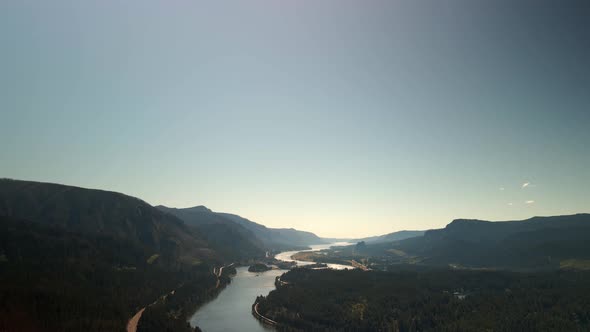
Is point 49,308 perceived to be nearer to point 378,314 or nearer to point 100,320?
point 100,320

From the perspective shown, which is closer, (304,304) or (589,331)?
(589,331)

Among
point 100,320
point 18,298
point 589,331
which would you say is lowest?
point 589,331

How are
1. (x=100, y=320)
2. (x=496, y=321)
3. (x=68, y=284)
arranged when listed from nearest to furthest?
(x=100, y=320) < (x=496, y=321) < (x=68, y=284)

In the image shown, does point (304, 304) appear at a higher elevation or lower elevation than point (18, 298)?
lower

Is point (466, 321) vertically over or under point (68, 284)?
under

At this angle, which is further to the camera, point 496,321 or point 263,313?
point 263,313

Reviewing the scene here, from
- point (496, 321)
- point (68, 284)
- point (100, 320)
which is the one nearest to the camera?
point (100, 320)

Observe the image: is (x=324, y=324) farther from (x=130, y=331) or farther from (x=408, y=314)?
(x=130, y=331)

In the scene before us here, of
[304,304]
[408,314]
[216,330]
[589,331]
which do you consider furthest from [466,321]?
[216,330]

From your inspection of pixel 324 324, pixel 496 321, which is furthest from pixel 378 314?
pixel 496 321
